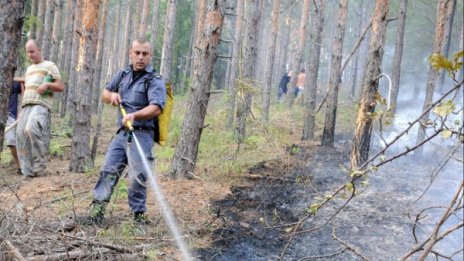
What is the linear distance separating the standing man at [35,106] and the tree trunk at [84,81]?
1.65ft

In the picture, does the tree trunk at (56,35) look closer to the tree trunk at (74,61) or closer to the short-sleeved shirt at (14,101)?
the tree trunk at (74,61)

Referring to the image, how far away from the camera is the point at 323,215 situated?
630 centimetres

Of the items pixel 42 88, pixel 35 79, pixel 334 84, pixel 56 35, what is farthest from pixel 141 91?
pixel 56 35

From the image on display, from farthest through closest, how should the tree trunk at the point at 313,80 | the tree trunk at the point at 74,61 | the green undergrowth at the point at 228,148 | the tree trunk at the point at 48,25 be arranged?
the tree trunk at the point at 313,80, the tree trunk at the point at 48,25, the tree trunk at the point at 74,61, the green undergrowth at the point at 228,148

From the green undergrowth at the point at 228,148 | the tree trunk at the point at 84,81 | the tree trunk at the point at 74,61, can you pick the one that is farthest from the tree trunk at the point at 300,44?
the tree trunk at the point at 84,81

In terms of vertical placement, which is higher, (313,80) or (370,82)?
(313,80)

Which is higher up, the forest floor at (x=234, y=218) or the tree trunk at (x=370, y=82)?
the tree trunk at (x=370, y=82)

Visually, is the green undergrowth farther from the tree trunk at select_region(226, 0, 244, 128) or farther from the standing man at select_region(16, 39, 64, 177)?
the standing man at select_region(16, 39, 64, 177)

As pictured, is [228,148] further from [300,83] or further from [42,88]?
[300,83]

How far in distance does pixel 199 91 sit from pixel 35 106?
2698mm

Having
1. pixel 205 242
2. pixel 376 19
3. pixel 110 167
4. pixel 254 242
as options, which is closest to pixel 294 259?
pixel 254 242

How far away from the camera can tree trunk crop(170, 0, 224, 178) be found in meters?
7.16

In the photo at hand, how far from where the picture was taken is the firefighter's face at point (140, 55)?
4.88 meters

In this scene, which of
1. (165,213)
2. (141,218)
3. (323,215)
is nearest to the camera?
(141,218)
